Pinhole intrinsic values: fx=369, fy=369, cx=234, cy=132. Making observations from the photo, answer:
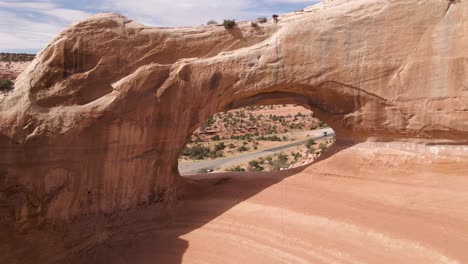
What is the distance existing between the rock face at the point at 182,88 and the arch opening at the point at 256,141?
1288mm

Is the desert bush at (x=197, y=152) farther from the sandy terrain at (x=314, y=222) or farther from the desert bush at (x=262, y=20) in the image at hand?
the desert bush at (x=262, y=20)

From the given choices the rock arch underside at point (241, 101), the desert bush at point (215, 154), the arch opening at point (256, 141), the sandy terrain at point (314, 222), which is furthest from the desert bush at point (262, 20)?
the desert bush at point (215, 154)

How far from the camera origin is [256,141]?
35156mm

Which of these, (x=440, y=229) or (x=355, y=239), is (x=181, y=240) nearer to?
Result: (x=355, y=239)

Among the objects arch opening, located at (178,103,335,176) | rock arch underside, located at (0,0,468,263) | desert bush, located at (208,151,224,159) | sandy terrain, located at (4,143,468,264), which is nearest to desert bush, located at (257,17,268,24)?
rock arch underside, located at (0,0,468,263)

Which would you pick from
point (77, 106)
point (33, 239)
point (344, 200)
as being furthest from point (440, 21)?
point (33, 239)

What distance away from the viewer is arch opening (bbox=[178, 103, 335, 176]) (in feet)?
72.3

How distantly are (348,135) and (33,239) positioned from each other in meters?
7.86

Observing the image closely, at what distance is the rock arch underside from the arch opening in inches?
53.6

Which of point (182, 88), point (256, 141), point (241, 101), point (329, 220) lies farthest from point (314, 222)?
point (256, 141)

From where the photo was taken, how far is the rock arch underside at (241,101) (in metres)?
7.67

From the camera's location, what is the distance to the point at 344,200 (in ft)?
27.4

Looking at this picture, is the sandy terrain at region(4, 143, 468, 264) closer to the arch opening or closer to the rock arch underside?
the rock arch underside

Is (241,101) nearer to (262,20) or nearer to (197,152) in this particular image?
(262,20)
